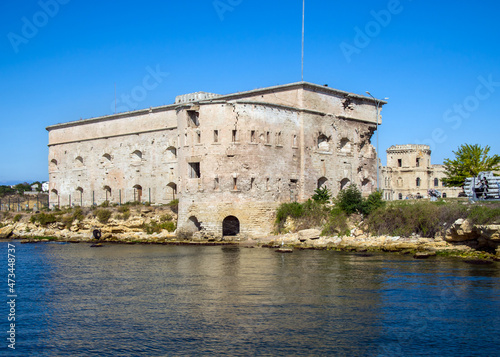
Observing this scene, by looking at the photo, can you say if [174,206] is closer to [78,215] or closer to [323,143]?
[78,215]

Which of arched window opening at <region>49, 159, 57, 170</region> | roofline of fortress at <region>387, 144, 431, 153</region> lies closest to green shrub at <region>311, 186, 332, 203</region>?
arched window opening at <region>49, 159, 57, 170</region>

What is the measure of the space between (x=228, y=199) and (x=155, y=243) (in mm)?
6020

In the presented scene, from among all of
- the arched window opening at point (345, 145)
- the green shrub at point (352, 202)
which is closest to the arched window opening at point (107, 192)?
the arched window opening at point (345, 145)

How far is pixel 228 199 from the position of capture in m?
31.3

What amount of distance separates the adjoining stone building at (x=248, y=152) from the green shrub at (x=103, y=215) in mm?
4407

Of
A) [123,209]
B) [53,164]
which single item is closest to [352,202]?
[123,209]

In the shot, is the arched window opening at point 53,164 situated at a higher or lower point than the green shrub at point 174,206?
higher

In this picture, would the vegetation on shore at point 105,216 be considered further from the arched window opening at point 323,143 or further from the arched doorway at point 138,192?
the arched window opening at point 323,143

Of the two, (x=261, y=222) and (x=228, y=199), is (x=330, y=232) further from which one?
(x=228, y=199)

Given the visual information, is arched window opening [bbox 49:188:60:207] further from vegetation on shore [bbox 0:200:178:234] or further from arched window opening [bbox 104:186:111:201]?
arched window opening [bbox 104:186:111:201]

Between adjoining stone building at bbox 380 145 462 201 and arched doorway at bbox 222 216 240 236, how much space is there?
109 feet

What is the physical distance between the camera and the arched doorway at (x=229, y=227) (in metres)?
34.5

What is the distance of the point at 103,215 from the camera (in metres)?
39.9

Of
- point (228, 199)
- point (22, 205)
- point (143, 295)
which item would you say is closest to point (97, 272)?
point (143, 295)
